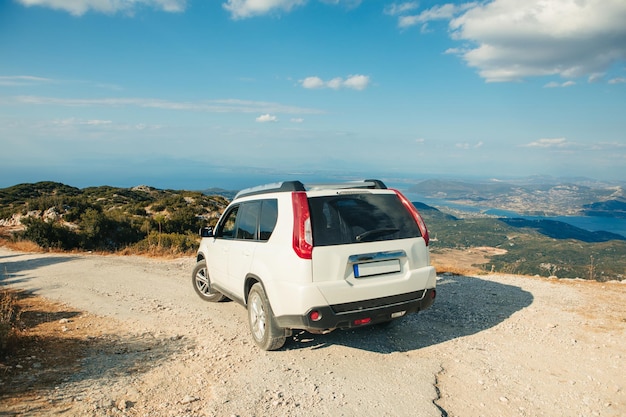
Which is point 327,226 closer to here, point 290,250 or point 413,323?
point 290,250

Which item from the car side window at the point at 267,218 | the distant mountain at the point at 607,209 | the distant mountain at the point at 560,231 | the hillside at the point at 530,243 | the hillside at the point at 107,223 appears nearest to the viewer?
the car side window at the point at 267,218

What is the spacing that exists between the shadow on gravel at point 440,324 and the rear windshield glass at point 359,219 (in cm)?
152

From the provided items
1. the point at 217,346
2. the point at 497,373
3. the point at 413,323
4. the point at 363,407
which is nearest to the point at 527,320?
the point at 413,323

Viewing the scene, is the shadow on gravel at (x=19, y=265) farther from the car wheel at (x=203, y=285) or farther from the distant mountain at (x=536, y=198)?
the distant mountain at (x=536, y=198)

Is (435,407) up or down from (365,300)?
down

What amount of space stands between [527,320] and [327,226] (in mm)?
3925

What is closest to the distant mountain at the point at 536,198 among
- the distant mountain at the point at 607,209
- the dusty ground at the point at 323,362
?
the distant mountain at the point at 607,209

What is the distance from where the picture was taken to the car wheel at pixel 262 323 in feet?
14.3

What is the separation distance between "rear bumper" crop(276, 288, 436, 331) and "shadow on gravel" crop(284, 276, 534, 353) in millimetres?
689

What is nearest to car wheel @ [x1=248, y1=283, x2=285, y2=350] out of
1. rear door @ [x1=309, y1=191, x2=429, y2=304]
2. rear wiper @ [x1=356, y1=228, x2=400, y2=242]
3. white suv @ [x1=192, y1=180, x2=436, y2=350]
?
white suv @ [x1=192, y1=180, x2=436, y2=350]

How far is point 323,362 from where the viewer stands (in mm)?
4289

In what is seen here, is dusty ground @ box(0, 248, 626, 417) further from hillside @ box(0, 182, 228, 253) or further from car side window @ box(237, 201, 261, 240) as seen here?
hillside @ box(0, 182, 228, 253)

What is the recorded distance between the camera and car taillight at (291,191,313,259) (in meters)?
3.92

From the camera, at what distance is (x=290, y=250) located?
402 cm
